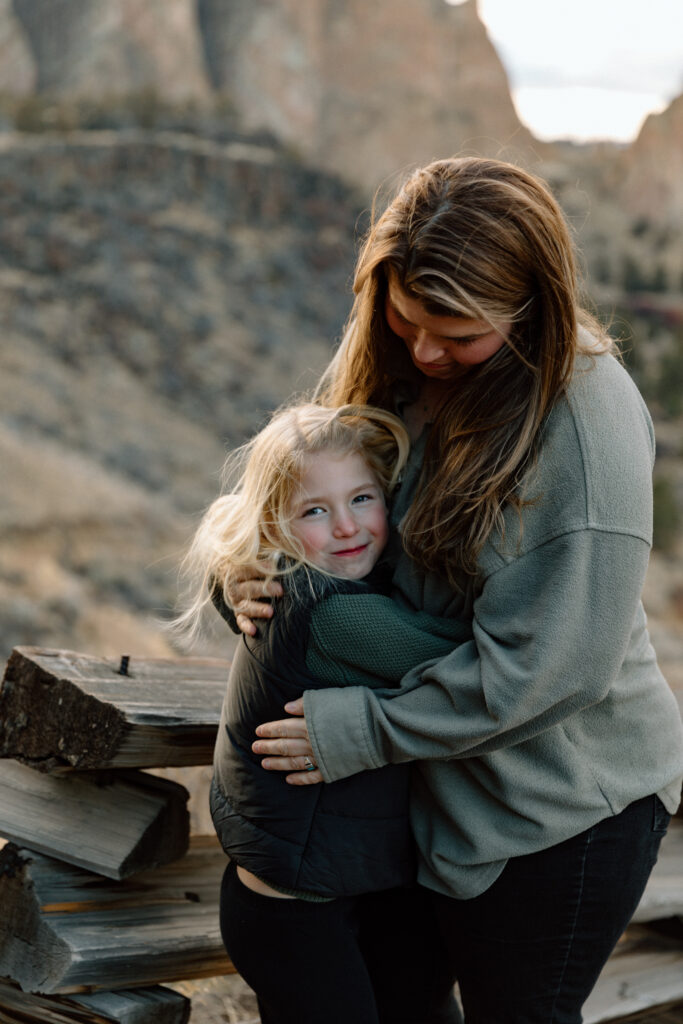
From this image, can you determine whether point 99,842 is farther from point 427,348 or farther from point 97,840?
point 427,348

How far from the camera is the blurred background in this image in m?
12.7

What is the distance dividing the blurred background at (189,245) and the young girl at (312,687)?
621 millimetres

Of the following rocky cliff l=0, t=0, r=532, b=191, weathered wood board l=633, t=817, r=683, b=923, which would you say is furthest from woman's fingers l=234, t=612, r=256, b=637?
rocky cliff l=0, t=0, r=532, b=191

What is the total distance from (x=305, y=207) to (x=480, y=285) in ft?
74.5

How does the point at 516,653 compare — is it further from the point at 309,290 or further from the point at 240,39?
the point at 240,39

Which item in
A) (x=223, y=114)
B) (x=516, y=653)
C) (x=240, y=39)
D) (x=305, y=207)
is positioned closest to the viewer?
(x=516, y=653)

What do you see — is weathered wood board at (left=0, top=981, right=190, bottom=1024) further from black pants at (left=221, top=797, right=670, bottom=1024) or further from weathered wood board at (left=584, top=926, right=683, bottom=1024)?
weathered wood board at (left=584, top=926, right=683, bottom=1024)

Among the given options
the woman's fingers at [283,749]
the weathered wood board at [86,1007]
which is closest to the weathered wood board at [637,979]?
the weathered wood board at [86,1007]

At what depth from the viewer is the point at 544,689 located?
5.05 ft

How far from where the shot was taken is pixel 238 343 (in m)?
19.3

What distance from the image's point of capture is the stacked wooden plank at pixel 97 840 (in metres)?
2.02

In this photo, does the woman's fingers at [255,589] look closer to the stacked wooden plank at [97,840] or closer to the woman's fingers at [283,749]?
the woman's fingers at [283,749]

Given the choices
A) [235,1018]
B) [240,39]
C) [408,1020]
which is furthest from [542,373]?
[240,39]

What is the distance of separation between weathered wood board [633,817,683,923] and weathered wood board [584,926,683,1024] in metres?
0.12
